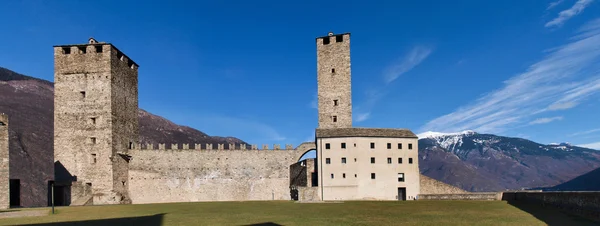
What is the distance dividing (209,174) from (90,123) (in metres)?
12.3

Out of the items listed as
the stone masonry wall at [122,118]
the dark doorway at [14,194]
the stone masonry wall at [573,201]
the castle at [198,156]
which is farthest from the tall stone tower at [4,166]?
the stone masonry wall at [573,201]

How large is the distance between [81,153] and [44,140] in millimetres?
55469

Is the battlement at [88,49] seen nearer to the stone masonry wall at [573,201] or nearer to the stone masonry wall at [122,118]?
the stone masonry wall at [122,118]

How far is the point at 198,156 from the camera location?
154ft

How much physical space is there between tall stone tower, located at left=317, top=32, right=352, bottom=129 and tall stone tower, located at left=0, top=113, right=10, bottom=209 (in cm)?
2806

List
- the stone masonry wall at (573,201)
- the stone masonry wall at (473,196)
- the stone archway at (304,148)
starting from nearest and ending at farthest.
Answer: the stone masonry wall at (573,201) → the stone masonry wall at (473,196) → the stone archway at (304,148)

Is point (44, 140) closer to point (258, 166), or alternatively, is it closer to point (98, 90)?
point (98, 90)

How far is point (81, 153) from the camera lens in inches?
1732

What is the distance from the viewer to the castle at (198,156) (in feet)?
138

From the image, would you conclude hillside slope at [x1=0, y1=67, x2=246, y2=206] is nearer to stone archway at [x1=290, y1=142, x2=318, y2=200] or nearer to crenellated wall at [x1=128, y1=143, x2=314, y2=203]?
crenellated wall at [x1=128, y1=143, x2=314, y2=203]

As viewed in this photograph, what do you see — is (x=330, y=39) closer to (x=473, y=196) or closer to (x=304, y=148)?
(x=304, y=148)

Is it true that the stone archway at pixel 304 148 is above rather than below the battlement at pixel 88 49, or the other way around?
below

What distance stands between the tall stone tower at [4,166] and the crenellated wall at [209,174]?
11.9 m

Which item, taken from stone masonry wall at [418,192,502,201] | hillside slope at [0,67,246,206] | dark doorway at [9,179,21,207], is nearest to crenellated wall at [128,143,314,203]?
dark doorway at [9,179,21,207]
